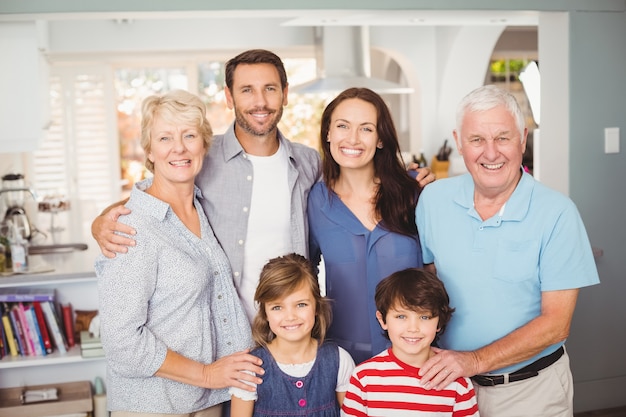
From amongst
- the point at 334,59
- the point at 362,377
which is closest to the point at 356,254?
the point at 362,377

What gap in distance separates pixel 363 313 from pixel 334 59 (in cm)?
481

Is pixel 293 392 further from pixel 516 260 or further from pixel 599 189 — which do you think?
pixel 599 189

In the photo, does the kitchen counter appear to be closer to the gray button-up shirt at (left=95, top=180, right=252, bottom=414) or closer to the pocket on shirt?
the gray button-up shirt at (left=95, top=180, right=252, bottom=414)

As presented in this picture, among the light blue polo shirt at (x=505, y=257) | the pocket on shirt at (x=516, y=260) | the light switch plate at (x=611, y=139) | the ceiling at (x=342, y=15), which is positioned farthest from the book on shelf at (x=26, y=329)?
the light switch plate at (x=611, y=139)

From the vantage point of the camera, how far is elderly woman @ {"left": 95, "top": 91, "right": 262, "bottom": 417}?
6.83 feet

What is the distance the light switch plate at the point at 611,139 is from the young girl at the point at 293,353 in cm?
226

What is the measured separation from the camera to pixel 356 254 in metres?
2.40

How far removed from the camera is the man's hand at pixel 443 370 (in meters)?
2.07

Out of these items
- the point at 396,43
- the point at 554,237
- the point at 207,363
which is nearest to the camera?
the point at 554,237

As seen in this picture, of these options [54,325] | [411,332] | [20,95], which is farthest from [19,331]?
[411,332]

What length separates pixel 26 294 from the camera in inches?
142

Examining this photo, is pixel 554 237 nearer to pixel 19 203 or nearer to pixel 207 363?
pixel 207 363

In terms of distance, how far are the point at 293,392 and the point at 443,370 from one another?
0.44m

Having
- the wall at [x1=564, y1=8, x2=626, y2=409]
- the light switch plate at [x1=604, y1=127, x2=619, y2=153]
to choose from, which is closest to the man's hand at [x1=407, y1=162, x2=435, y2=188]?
the wall at [x1=564, y1=8, x2=626, y2=409]
